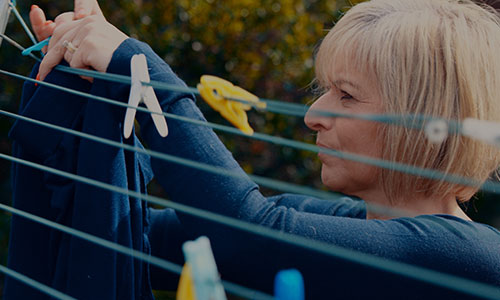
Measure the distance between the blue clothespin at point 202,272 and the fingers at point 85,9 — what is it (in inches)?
30.3

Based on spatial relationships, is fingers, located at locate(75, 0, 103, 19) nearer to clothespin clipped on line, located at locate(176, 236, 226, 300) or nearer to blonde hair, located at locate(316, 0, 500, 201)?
blonde hair, located at locate(316, 0, 500, 201)

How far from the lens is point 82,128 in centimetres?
119

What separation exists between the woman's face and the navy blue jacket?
163 millimetres

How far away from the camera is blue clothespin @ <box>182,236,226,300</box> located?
646 mm

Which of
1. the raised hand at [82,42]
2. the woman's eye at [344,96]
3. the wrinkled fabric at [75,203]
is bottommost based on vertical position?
the wrinkled fabric at [75,203]

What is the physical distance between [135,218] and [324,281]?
442 mm

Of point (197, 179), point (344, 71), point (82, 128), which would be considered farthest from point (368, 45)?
point (82, 128)

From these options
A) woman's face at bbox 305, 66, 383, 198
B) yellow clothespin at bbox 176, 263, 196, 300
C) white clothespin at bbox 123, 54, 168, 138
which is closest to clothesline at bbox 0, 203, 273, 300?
yellow clothespin at bbox 176, 263, 196, 300

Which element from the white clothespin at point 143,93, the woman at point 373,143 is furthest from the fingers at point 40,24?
the white clothespin at point 143,93

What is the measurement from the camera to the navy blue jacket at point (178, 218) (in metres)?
1.00

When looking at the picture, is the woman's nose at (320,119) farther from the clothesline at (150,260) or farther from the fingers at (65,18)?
the fingers at (65,18)

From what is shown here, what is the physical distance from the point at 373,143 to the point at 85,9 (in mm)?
659

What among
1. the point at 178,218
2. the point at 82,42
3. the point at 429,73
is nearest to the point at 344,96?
the point at 429,73

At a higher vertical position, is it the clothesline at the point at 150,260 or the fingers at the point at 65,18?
the fingers at the point at 65,18
